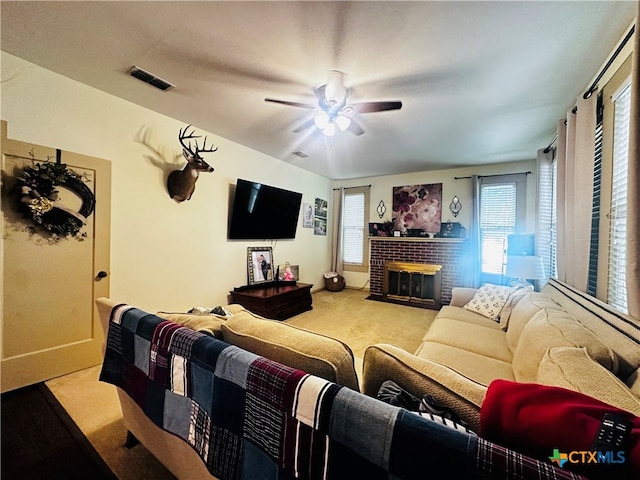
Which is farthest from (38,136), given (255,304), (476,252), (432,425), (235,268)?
(476,252)

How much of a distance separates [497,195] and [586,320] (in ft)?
11.4

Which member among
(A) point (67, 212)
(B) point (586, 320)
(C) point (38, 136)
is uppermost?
(C) point (38, 136)

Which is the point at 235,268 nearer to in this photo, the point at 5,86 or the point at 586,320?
the point at 5,86

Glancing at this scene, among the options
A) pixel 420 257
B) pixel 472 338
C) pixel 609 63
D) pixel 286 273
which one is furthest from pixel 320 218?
pixel 609 63

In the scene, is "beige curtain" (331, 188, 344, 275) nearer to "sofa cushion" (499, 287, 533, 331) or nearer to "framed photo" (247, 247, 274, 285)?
"framed photo" (247, 247, 274, 285)

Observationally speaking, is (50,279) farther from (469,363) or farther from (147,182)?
(469,363)

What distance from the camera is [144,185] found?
276 cm

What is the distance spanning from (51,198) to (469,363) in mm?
3469

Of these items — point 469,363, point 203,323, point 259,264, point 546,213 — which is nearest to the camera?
point 203,323

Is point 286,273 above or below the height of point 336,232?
below

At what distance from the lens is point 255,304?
11.4 feet

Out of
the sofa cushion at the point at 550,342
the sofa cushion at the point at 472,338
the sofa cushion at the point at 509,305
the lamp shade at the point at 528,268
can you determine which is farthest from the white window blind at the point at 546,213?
the sofa cushion at the point at 550,342

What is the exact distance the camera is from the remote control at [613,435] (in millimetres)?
501

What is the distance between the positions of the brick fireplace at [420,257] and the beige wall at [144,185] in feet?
8.26
